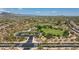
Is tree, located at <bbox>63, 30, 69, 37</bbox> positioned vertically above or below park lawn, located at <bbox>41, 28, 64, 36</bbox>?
below

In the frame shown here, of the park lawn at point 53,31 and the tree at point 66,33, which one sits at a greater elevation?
the park lawn at point 53,31

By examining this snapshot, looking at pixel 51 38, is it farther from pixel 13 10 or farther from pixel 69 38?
pixel 13 10

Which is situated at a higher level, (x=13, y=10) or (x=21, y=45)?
(x=13, y=10)
